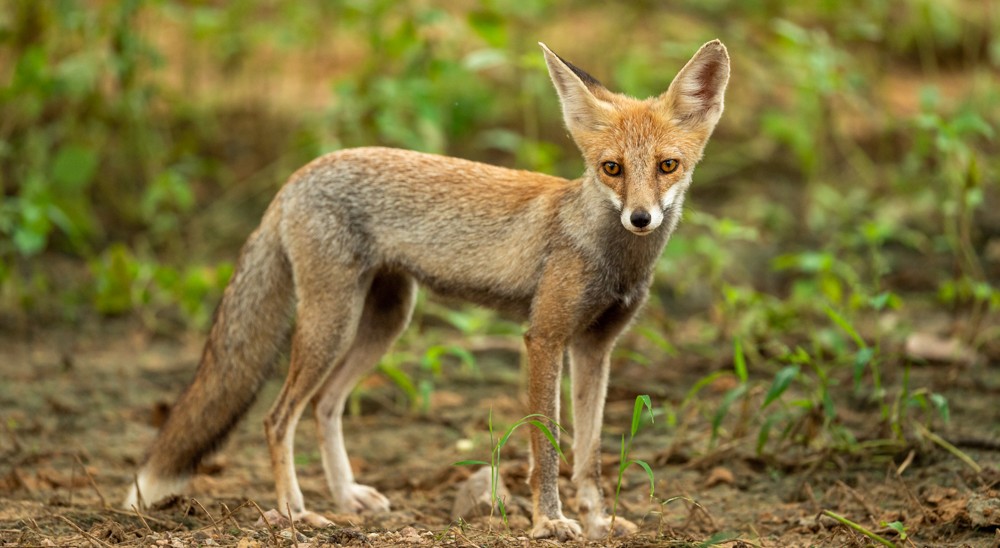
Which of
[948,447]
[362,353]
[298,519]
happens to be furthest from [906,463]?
[298,519]

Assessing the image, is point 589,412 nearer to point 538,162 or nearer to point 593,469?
point 593,469

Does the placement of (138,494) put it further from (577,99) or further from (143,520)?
(577,99)

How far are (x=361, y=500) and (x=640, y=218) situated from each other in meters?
2.04

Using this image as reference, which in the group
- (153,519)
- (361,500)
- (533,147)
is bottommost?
(361,500)

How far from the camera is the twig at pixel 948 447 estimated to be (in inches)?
206

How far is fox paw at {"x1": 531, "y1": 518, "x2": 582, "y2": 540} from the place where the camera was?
4602mm

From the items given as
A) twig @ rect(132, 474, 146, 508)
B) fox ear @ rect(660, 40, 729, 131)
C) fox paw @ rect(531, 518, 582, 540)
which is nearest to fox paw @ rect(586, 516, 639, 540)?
fox paw @ rect(531, 518, 582, 540)

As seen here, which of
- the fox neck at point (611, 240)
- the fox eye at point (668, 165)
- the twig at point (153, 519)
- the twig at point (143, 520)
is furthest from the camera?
the fox neck at point (611, 240)

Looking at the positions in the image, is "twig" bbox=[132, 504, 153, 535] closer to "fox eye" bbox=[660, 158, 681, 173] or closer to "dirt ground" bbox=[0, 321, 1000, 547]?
"dirt ground" bbox=[0, 321, 1000, 547]

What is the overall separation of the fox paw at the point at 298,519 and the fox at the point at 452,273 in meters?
0.01

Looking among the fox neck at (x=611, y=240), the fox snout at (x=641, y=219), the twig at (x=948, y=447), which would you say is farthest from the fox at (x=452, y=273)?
the twig at (x=948, y=447)

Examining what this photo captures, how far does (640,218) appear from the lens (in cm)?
429

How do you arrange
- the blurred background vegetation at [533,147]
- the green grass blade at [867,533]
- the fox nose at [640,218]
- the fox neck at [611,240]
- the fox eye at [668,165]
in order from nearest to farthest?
the green grass blade at [867,533], the fox nose at [640,218], the fox eye at [668,165], the fox neck at [611,240], the blurred background vegetation at [533,147]

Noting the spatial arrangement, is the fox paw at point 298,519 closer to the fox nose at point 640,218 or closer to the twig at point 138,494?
the twig at point 138,494
